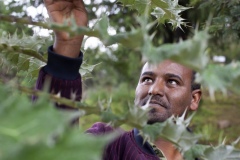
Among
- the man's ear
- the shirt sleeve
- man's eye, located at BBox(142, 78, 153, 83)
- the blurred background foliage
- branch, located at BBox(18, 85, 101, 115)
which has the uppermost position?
branch, located at BBox(18, 85, 101, 115)

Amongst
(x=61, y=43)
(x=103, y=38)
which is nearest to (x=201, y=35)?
(x=103, y=38)

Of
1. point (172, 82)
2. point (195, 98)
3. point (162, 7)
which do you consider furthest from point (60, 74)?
point (195, 98)

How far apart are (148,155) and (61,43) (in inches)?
21.8

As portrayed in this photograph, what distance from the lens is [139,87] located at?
4.85 ft

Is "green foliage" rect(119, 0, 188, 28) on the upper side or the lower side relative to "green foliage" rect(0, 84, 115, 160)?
lower

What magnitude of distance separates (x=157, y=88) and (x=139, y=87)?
2.9 inches

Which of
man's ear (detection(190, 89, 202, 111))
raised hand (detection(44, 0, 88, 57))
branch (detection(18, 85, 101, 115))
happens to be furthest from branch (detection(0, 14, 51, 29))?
man's ear (detection(190, 89, 202, 111))

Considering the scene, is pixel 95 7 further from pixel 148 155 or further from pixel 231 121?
pixel 231 121

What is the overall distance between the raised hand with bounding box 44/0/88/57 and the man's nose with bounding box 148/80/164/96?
0.47 meters

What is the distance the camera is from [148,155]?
1368 millimetres

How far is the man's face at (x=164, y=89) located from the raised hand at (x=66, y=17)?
17.5 inches

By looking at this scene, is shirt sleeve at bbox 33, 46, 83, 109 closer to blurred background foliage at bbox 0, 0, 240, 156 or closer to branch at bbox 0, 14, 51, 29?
branch at bbox 0, 14, 51, 29

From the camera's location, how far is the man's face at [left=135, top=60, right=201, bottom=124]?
141 cm

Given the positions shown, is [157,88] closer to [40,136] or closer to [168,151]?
[168,151]
